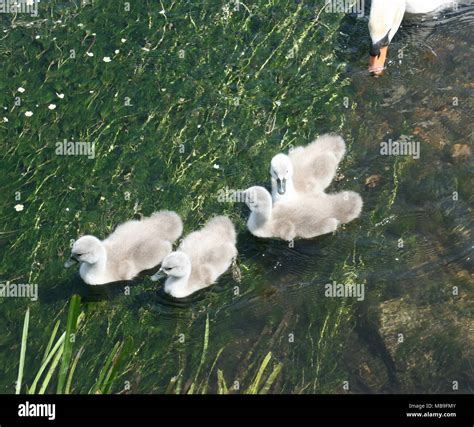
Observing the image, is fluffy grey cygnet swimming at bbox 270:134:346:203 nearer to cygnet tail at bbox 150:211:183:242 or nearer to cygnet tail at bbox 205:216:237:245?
cygnet tail at bbox 205:216:237:245

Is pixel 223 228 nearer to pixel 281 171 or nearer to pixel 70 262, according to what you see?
pixel 281 171

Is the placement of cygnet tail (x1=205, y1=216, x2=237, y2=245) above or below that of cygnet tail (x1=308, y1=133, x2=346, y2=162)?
below

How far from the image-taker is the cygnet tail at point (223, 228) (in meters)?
8.66

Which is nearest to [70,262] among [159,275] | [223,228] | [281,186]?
[159,275]

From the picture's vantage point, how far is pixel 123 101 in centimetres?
1014

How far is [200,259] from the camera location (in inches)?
333

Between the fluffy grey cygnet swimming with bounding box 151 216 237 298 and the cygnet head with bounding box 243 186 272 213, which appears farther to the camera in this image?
the cygnet head with bounding box 243 186 272 213

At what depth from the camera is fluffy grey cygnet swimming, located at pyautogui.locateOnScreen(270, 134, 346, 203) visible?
28.4 feet

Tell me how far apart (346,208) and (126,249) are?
196cm
